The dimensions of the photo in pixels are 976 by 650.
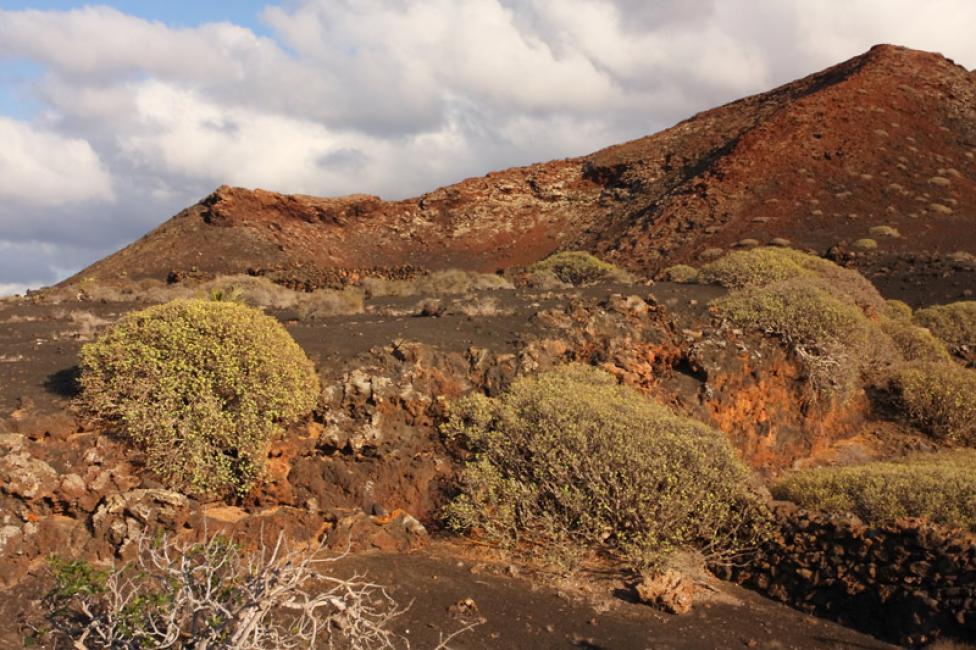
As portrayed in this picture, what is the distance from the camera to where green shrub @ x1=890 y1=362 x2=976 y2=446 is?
1147 centimetres

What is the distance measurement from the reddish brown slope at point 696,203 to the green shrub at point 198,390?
59.5ft

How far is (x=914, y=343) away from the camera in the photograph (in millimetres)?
14133

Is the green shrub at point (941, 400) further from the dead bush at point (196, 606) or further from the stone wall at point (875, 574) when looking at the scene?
the dead bush at point (196, 606)

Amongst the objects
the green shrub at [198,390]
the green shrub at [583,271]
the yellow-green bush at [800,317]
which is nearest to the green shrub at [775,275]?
the yellow-green bush at [800,317]

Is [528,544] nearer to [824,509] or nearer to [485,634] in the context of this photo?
[485,634]

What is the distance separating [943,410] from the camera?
1161 centimetres

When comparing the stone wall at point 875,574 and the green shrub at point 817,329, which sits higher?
the green shrub at point 817,329

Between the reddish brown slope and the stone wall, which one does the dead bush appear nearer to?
the stone wall

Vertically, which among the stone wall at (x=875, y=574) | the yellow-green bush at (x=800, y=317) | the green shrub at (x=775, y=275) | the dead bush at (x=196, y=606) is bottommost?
the stone wall at (x=875, y=574)

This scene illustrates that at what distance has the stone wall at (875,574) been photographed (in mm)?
5703

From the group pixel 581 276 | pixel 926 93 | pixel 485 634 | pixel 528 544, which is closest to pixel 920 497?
pixel 528 544

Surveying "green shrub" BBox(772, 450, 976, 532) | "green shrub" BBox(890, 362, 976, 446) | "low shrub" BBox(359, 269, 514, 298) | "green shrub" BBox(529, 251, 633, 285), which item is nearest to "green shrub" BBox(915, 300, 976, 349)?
"green shrub" BBox(890, 362, 976, 446)

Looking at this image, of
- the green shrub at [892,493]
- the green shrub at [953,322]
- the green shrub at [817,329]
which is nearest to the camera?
the green shrub at [892,493]

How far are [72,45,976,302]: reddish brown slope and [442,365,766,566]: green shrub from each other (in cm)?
1866
